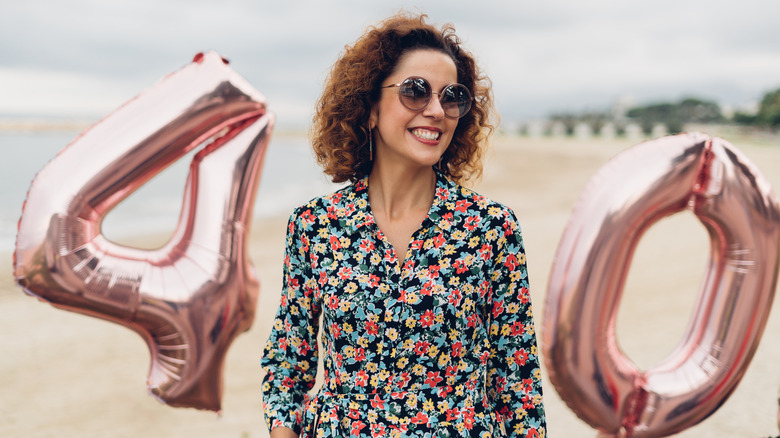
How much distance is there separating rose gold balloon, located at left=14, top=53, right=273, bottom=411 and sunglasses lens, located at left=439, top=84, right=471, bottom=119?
2.84 ft

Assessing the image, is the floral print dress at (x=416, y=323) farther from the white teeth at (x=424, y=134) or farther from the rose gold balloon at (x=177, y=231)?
the rose gold balloon at (x=177, y=231)

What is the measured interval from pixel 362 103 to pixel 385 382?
2.80 feet

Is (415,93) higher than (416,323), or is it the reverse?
(415,93)

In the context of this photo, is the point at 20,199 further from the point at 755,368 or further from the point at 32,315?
the point at 755,368

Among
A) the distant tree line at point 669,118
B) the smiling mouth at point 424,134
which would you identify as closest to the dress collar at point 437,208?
the smiling mouth at point 424,134

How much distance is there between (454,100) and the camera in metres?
1.86

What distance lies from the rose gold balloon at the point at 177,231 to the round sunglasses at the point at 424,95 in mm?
788

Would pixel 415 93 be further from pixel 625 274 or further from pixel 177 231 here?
pixel 177 231

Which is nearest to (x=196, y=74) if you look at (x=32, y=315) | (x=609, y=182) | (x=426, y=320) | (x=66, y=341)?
(x=426, y=320)

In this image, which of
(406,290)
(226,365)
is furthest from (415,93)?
(226,365)

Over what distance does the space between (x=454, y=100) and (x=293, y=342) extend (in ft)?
2.78

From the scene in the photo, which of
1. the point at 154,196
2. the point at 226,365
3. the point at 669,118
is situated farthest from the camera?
the point at 669,118

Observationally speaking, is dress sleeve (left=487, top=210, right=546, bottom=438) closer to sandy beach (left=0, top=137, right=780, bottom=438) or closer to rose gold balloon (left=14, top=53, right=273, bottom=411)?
sandy beach (left=0, top=137, right=780, bottom=438)

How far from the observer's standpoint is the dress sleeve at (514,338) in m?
1.80
